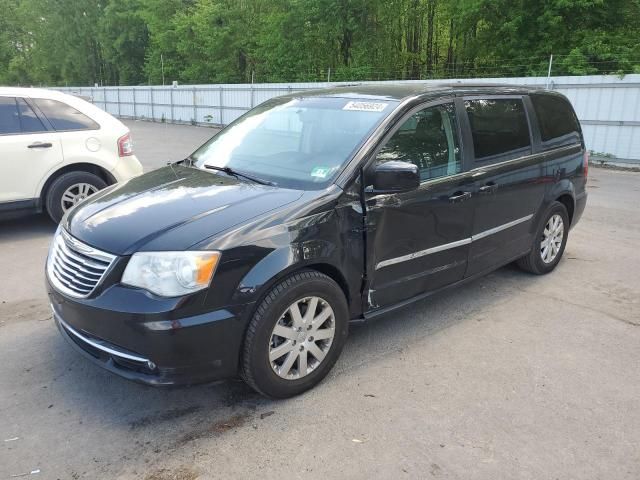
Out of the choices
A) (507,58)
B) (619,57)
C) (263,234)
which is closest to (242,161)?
(263,234)

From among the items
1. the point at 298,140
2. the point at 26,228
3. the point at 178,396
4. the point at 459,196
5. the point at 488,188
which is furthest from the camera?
the point at 26,228

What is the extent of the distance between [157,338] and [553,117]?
4.22 metres

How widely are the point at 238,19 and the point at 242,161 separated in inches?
1436

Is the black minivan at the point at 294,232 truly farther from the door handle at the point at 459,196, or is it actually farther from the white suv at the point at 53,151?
the white suv at the point at 53,151

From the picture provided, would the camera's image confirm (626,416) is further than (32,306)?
No

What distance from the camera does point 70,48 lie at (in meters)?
57.7

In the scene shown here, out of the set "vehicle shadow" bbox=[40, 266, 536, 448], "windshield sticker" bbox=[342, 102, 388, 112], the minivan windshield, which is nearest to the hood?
the minivan windshield

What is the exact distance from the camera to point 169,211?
3.09m

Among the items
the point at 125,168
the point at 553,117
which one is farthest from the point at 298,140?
the point at 125,168

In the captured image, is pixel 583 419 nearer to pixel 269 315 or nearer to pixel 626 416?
pixel 626 416

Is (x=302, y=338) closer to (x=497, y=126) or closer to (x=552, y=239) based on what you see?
(x=497, y=126)

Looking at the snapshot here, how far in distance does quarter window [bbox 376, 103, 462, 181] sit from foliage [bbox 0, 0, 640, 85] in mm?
13906

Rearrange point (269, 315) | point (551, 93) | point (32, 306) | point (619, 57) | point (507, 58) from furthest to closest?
point (507, 58)
point (619, 57)
point (551, 93)
point (32, 306)
point (269, 315)

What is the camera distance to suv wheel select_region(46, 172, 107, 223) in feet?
21.3
